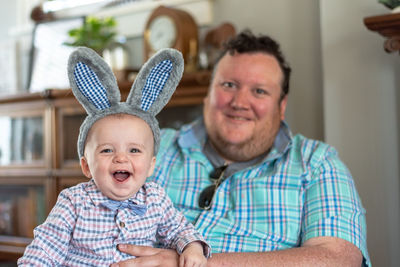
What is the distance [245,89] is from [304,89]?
69 centimetres

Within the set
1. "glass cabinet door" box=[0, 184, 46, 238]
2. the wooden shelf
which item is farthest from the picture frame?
the wooden shelf

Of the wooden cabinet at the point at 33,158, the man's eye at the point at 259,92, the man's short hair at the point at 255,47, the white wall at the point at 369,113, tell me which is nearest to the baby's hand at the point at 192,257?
the man's eye at the point at 259,92

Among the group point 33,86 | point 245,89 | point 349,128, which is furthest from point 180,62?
point 33,86

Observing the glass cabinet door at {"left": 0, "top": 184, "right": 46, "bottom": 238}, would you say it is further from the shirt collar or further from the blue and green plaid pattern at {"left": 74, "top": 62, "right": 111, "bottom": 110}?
the blue and green plaid pattern at {"left": 74, "top": 62, "right": 111, "bottom": 110}

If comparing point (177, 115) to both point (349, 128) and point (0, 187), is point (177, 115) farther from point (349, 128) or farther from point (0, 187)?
point (0, 187)

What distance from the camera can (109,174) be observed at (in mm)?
1092

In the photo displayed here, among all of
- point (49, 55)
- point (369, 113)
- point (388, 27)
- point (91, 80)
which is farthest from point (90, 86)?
point (49, 55)

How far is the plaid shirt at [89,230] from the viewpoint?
3.58 ft

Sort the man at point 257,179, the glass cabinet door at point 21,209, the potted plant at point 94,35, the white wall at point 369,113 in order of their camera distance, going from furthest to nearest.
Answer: the glass cabinet door at point 21,209 < the potted plant at point 94,35 < the white wall at point 369,113 < the man at point 257,179

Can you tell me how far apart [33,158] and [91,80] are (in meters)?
2.03

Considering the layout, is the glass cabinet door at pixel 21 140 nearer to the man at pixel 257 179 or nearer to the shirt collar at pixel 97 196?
the man at pixel 257 179

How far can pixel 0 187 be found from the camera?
3129 millimetres

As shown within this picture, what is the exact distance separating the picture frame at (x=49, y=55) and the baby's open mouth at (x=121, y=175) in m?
2.12

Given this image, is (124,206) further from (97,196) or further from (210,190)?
(210,190)
